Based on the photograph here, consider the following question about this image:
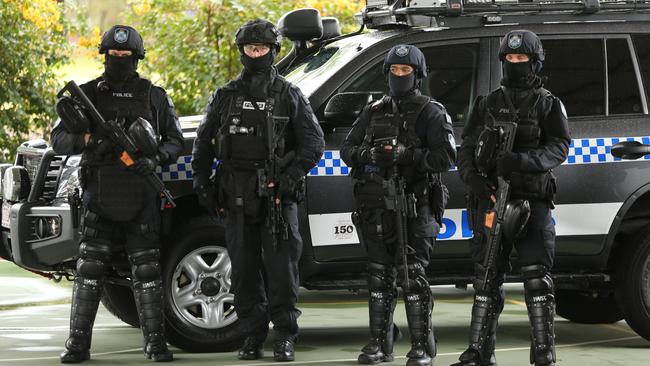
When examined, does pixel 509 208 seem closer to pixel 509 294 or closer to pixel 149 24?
pixel 509 294

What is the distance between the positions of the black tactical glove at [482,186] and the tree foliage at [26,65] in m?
9.09

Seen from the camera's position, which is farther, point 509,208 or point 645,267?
point 645,267

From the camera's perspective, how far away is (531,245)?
26.1ft

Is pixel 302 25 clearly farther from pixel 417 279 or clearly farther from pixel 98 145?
pixel 417 279

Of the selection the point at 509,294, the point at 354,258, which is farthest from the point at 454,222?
the point at 509,294

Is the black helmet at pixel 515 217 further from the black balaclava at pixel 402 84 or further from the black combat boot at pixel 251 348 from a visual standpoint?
the black combat boot at pixel 251 348

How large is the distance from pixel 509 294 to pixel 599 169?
3.58 m

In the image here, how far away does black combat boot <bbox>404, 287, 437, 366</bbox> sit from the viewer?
8.16 meters

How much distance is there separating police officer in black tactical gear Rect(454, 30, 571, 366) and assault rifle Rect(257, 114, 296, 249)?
105cm

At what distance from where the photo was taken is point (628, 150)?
895 centimetres

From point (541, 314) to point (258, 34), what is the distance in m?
2.25

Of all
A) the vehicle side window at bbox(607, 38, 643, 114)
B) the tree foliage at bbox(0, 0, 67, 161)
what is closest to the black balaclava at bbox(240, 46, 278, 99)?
the vehicle side window at bbox(607, 38, 643, 114)

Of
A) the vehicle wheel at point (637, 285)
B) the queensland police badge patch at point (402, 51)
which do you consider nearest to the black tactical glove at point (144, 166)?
the queensland police badge patch at point (402, 51)

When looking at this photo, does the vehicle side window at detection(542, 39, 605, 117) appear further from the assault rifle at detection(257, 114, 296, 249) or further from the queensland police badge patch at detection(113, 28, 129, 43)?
the queensland police badge patch at detection(113, 28, 129, 43)
